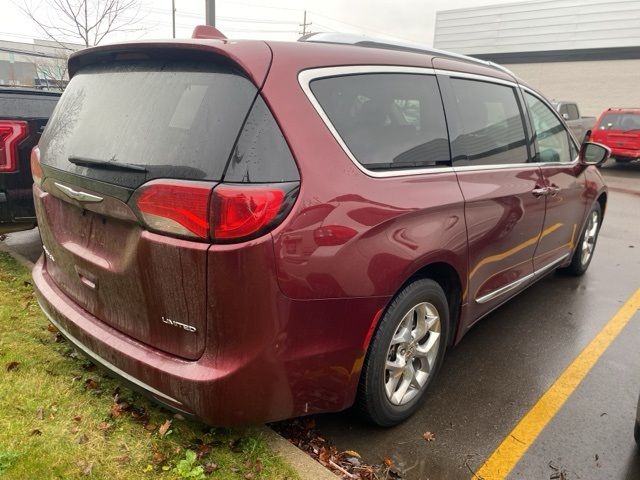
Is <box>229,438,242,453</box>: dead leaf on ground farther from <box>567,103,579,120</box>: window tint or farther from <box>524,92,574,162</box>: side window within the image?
<box>567,103,579,120</box>: window tint

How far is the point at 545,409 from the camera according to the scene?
2.88m

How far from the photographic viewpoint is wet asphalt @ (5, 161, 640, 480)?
245cm

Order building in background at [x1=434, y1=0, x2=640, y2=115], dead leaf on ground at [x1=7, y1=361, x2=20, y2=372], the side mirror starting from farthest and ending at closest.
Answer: building in background at [x1=434, y1=0, x2=640, y2=115], the side mirror, dead leaf on ground at [x1=7, y1=361, x2=20, y2=372]

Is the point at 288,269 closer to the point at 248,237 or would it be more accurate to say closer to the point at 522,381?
the point at 248,237

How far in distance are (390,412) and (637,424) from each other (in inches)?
47.4

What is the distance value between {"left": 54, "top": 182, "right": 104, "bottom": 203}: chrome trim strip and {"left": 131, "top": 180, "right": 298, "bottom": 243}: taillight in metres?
0.39

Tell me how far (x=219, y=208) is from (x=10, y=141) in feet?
9.58

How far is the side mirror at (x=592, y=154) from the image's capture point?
4340 mm

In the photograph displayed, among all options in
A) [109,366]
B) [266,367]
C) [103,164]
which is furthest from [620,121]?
[109,366]

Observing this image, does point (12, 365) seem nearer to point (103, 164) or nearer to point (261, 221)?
point (103, 164)

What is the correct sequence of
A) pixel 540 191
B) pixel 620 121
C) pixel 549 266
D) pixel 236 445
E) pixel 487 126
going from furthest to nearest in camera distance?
pixel 620 121 → pixel 549 266 → pixel 540 191 → pixel 487 126 → pixel 236 445

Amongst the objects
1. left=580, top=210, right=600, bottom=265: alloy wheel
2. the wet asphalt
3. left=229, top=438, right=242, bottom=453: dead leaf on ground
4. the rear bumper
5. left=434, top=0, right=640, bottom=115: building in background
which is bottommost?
the wet asphalt

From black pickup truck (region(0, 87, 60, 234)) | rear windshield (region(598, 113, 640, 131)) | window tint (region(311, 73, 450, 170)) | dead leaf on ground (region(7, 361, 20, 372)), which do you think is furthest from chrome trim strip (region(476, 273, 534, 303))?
rear windshield (region(598, 113, 640, 131))

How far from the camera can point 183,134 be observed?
76.9 inches
